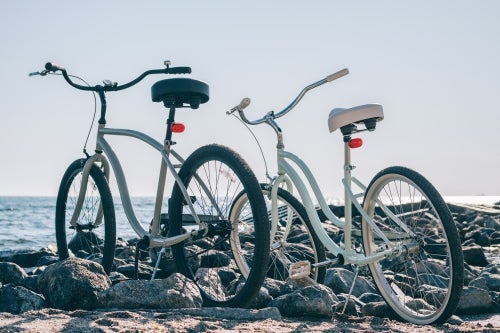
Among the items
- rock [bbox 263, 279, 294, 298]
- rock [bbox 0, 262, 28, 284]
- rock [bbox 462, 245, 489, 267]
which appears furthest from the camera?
rock [bbox 462, 245, 489, 267]

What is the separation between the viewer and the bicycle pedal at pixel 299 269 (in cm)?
507

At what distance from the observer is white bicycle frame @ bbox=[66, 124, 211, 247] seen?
4.87 m

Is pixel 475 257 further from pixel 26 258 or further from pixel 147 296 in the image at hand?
pixel 26 258

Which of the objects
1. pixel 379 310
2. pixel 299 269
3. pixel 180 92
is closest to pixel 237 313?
pixel 299 269

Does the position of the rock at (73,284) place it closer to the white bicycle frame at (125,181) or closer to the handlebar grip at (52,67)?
the white bicycle frame at (125,181)

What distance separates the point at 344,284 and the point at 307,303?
1.62m

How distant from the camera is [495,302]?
5.50m

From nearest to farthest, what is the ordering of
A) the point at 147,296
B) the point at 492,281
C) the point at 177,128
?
the point at 147,296 → the point at 177,128 → the point at 492,281

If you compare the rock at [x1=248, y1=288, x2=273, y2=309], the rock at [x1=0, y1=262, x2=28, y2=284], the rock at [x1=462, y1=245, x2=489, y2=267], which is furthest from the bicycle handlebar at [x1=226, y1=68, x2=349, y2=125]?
the rock at [x1=462, y1=245, x2=489, y2=267]

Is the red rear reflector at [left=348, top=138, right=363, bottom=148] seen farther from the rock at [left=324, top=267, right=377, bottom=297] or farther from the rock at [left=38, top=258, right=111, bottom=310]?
the rock at [left=38, top=258, right=111, bottom=310]

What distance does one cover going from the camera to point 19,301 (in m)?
4.93

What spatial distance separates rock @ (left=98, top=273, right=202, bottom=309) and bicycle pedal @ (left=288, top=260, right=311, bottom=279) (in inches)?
31.6

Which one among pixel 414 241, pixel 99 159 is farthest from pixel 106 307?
pixel 414 241

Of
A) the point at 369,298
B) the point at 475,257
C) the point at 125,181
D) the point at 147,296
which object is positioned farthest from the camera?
the point at 475,257
